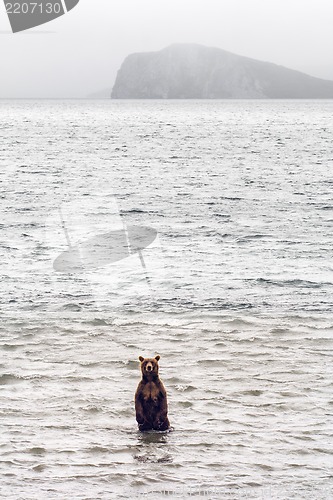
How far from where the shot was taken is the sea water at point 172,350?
33.6ft

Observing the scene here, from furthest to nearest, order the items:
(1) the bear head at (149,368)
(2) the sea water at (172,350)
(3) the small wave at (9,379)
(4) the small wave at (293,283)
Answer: (4) the small wave at (293,283) < (3) the small wave at (9,379) < (1) the bear head at (149,368) < (2) the sea water at (172,350)

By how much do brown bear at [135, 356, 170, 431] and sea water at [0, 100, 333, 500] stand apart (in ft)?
0.66

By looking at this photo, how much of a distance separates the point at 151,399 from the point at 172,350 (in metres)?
4.33

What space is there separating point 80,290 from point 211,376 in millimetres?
7906

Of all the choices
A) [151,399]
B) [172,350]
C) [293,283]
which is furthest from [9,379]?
[293,283]

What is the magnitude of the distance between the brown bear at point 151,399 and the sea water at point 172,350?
201mm

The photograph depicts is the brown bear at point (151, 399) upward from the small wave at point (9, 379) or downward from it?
upward

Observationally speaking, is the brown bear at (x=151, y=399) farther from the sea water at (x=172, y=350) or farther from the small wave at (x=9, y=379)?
the small wave at (x=9, y=379)

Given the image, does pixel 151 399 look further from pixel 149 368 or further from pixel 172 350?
pixel 172 350

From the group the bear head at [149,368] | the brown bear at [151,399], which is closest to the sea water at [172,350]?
the brown bear at [151,399]

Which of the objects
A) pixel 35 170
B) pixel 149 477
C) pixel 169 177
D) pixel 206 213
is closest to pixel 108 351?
pixel 149 477

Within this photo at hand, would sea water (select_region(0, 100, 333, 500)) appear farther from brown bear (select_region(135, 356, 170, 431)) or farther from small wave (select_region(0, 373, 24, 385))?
brown bear (select_region(135, 356, 170, 431))

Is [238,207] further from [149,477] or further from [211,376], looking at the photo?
[149,477]

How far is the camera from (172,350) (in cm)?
1545
